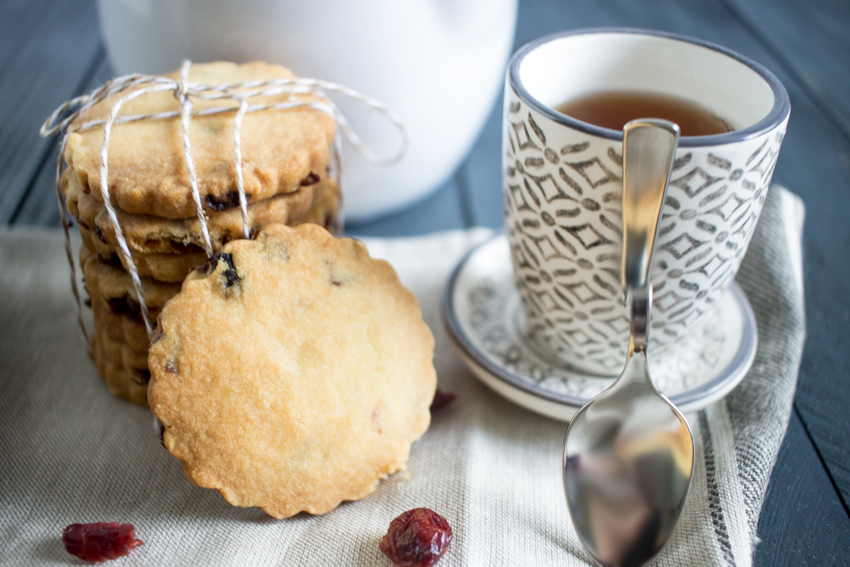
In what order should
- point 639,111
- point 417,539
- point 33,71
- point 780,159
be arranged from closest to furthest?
1. point 417,539
2. point 639,111
3. point 780,159
4. point 33,71

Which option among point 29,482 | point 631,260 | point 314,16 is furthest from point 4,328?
point 631,260

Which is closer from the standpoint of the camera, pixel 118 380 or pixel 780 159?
pixel 118 380

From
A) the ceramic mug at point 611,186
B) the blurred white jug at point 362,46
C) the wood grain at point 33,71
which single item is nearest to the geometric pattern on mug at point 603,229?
the ceramic mug at point 611,186

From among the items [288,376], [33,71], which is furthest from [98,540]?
[33,71]

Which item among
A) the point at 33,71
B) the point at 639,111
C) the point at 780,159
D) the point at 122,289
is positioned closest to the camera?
the point at 122,289

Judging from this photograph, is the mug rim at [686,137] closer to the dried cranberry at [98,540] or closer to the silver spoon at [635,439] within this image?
the silver spoon at [635,439]

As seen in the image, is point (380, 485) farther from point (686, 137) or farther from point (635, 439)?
point (686, 137)

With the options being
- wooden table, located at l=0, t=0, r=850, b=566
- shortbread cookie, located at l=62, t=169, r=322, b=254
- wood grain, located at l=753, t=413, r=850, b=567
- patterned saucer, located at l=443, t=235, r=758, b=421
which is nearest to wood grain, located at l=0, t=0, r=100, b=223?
wooden table, located at l=0, t=0, r=850, b=566

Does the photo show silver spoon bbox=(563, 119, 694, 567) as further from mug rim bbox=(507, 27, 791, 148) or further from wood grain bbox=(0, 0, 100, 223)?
wood grain bbox=(0, 0, 100, 223)
